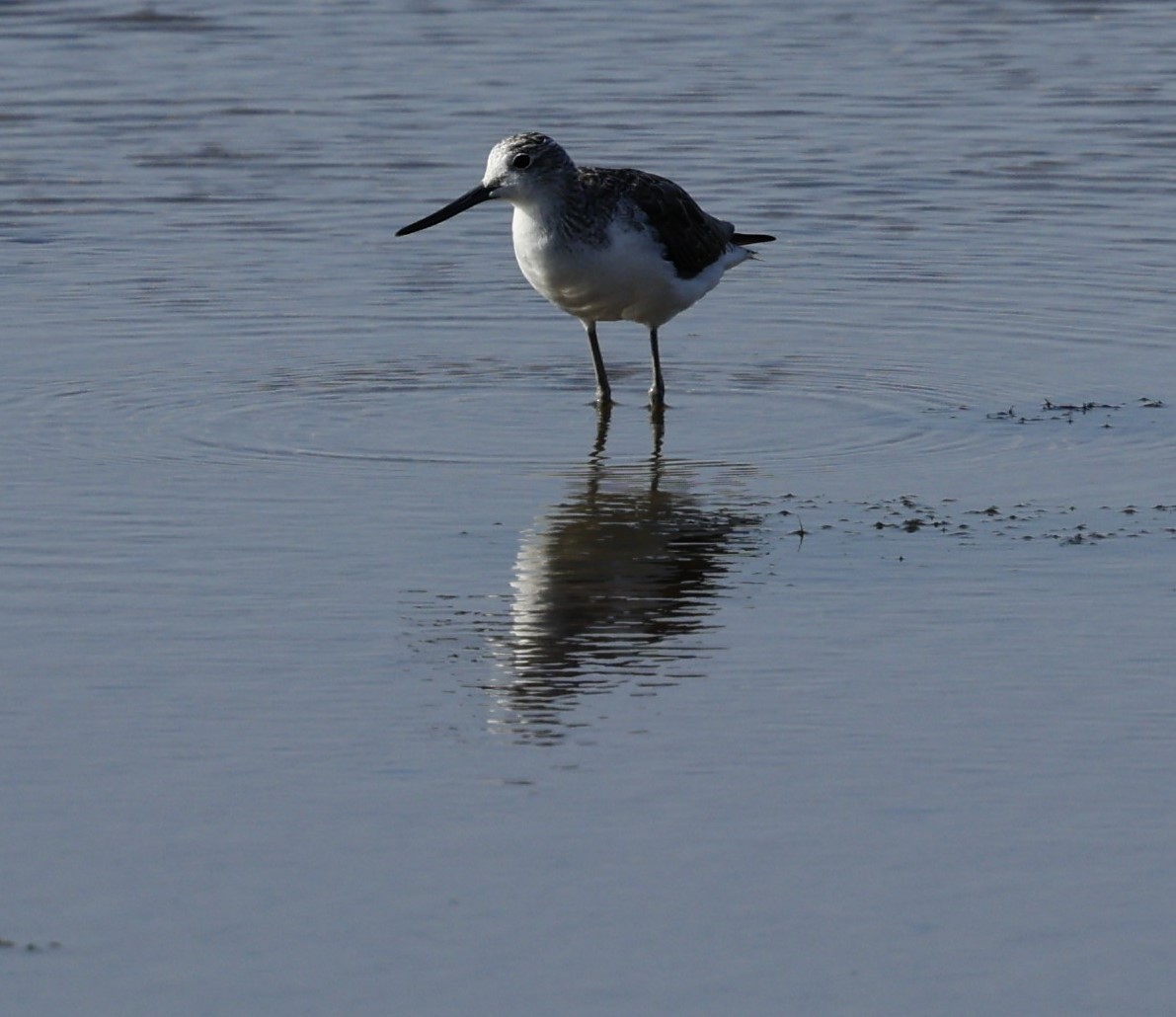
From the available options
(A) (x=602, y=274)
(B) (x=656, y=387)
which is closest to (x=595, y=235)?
(A) (x=602, y=274)

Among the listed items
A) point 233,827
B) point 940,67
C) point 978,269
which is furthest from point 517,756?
point 940,67

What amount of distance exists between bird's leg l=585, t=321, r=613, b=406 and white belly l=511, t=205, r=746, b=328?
4.2 inches

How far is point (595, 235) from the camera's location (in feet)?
36.1

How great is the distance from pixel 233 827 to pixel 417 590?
2.25 metres

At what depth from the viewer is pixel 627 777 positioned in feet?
20.3

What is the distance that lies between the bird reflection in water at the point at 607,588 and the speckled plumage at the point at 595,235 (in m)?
1.17

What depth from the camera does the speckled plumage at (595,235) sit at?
10961mm

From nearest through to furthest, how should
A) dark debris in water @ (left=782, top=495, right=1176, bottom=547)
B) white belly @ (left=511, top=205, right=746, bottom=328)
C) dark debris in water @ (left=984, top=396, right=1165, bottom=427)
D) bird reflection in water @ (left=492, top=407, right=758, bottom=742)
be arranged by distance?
bird reflection in water @ (left=492, top=407, right=758, bottom=742) → dark debris in water @ (left=782, top=495, right=1176, bottom=547) → dark debris in water @ (left=984, top=396, right=1165, bottom=427) → white belly @ (left=511, top=205, right=746, bottom=328)

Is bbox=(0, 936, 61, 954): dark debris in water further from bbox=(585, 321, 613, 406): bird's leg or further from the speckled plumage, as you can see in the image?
bbox=(585, 321, 613, 406): bird's leg

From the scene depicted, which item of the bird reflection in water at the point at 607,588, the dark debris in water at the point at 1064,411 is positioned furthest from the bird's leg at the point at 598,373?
the dark debris in water at the point at 1064,411

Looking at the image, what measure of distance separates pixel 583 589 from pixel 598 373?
135 inches

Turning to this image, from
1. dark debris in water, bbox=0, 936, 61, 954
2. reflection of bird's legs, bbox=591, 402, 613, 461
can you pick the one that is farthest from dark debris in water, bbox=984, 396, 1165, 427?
dark debris in water, bbox=0, 936, 61, 954

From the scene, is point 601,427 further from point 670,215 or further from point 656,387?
point 670,215

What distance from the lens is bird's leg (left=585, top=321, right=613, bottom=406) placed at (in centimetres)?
1136
